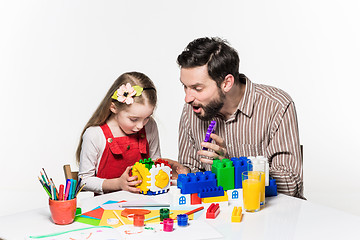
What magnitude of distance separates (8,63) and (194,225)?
12.1 ft

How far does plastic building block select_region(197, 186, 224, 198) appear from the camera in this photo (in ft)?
6.93

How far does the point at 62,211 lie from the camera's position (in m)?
1.91

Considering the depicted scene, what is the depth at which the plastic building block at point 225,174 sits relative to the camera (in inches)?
85.1

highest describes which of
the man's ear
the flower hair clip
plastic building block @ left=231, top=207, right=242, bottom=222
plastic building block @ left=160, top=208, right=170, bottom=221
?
the man's ear

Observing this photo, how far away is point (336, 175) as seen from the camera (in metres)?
5.20

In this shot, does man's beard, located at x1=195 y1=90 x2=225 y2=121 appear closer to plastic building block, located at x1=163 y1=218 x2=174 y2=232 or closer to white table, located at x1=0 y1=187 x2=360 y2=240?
white table, located at x1=0 y1=187 x2=360 y2=240

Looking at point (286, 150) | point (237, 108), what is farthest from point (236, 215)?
point (237, 108)

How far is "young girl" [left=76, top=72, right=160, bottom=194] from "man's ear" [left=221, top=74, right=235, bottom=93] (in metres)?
0.37

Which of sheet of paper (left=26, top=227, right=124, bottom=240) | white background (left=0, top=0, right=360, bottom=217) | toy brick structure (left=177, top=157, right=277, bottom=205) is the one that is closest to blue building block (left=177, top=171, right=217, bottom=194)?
toy brick structure (left=177, top=157, right=277, bottom=205)

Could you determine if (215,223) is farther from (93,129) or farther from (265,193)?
(93,129)

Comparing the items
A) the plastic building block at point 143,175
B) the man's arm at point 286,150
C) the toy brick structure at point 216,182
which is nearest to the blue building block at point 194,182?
the toy brick structure at point 216,182

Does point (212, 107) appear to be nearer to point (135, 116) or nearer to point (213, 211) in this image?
point (135, 116)

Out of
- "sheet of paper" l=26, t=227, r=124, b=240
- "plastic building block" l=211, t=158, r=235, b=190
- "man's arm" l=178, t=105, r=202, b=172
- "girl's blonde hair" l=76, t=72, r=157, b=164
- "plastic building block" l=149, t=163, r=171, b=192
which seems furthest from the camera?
"man's arm" l=178, t=105, r=202, b=172

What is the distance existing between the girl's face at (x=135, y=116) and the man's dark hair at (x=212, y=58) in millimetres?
296
